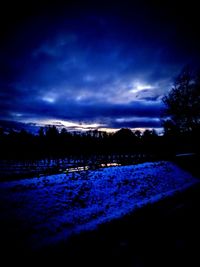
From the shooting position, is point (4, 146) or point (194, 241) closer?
point (194, 241)

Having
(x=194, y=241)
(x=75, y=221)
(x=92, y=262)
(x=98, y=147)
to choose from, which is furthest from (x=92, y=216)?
(x=98, y=147)

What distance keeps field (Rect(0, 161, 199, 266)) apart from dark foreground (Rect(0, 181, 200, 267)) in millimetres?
287

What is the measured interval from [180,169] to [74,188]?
18866 millimetres

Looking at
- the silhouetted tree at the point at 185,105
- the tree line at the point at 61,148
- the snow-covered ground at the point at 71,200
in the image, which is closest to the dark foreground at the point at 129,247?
the snow-covered ground at the point at 71,200

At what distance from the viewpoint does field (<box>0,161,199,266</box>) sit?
276 inches

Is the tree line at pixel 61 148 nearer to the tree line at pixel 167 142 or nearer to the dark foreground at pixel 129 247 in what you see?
the tree line at pixel 167 142

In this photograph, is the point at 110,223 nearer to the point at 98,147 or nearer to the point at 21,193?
the point at 21,193

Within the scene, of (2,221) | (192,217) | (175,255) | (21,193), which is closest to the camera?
(175,255)

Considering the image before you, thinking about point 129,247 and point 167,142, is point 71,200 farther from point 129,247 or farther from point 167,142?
point 167,142

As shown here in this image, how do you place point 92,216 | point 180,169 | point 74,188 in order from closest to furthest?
point 92,216, point 74,188, point 180,169

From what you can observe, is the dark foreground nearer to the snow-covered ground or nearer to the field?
the field

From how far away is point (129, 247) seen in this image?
5.78 metres

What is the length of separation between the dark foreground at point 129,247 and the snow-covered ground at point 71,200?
0.72 metres

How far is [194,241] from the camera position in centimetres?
582
